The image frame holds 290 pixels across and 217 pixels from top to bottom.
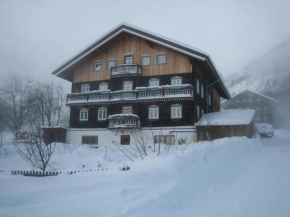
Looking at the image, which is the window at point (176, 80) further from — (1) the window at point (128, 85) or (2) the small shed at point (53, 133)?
(2) the small shed at point (53, 133)

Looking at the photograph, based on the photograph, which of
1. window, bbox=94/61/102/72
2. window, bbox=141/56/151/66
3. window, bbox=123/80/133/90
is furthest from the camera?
window, bbox=94/61/102/72

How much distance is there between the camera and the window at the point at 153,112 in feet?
84.9

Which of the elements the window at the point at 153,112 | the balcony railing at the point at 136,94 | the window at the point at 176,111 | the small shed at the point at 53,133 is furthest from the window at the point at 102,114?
the window at the point at 176,111

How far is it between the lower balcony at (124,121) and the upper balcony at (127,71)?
14.7ft

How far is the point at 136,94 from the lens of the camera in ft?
85.9

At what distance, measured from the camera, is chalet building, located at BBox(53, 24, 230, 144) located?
2506 cm

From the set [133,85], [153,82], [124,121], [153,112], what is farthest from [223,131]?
[133,85]

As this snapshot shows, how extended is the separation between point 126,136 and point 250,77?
49287mm

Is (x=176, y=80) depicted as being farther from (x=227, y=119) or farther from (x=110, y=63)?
(x=110, y=63)

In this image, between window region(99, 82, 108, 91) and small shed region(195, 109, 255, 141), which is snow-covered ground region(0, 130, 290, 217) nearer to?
small shed region(195, 109, 255, 141)

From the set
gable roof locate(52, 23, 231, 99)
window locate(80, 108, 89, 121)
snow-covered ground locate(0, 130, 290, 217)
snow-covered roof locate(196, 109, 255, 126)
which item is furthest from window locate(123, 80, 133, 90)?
snow-covered ground locate(0, 130, 290, 217)

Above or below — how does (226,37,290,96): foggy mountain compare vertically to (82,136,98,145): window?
above

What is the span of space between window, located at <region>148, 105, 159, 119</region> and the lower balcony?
1.44 metres

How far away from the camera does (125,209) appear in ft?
16.9
